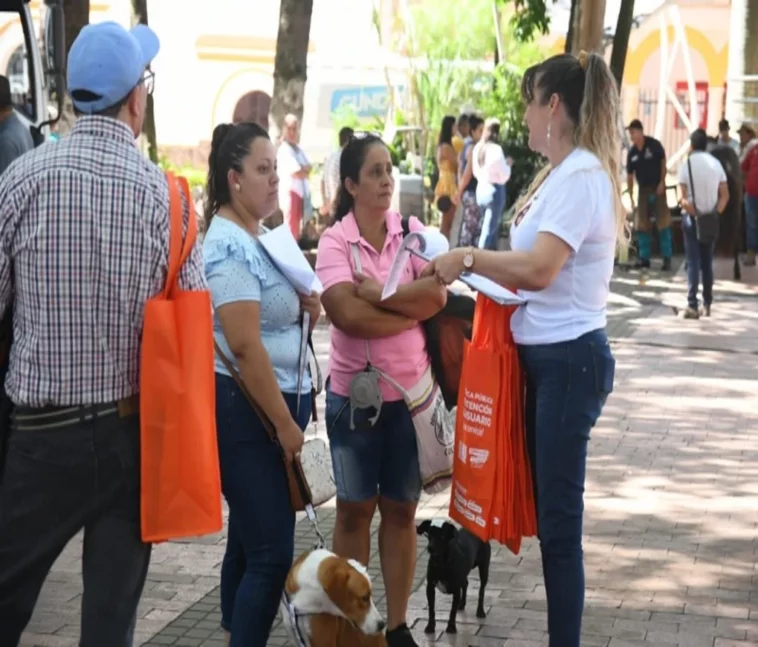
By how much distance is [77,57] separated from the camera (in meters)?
3.65

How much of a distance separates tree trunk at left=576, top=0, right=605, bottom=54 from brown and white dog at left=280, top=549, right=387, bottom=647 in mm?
11318

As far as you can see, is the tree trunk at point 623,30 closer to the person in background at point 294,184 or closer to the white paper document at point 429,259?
the person in background at point 294,184

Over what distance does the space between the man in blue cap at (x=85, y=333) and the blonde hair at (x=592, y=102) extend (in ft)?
4.83

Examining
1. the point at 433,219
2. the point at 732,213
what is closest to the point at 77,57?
the point at 732,213

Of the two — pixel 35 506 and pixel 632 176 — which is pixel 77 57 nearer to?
pixel 35 506

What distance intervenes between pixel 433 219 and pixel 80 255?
833 inches

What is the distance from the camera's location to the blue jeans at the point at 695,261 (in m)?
15.3

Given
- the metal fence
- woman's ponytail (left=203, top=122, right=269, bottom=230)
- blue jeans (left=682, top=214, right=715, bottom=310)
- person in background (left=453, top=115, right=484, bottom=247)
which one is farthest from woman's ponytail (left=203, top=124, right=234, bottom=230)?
the metal fence

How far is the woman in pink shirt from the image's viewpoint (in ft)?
16.8

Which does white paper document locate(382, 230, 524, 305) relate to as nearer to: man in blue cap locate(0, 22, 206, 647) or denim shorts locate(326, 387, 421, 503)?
denim shorts locate(326, 387, 421, 503)

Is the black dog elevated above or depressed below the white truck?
below

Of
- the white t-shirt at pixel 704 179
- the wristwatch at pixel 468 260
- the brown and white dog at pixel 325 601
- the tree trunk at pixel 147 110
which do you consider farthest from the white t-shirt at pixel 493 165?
the brown and white dog at pixel 325 601

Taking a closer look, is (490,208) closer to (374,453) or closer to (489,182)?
(489,182)

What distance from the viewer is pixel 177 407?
11.7 feet
